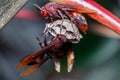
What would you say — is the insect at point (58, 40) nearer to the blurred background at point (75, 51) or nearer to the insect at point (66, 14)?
the insect at point (66, 14)

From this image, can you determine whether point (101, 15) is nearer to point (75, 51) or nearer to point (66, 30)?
point (66, 30)

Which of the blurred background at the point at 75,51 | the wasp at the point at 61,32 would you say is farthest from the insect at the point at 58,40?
the blurred background at the point at 75,51

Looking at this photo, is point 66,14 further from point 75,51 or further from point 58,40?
point 75,51

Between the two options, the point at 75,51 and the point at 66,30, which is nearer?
the point at 66,30

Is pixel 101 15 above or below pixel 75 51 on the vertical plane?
above

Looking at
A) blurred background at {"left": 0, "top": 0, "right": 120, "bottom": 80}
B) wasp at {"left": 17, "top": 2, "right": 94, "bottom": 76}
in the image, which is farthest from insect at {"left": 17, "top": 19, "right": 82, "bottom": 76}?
blurred background at {"left": 0, "top": 0, "right": 120, "bottom": 80}

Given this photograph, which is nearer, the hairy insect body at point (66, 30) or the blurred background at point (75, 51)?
the hairy insect body at point (66, 30)

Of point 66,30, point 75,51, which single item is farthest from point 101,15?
point 75,51

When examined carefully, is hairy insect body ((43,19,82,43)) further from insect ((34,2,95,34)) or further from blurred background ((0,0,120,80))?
blurred background ((0,0,120,80))
